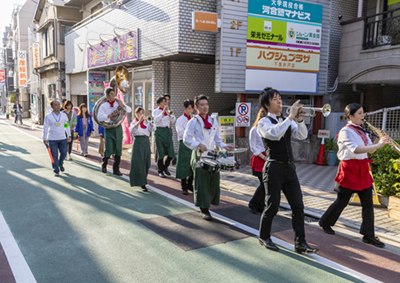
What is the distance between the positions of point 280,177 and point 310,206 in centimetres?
283

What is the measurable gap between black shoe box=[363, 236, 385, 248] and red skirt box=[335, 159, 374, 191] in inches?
28.2

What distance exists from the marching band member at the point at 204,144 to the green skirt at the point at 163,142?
3205mm

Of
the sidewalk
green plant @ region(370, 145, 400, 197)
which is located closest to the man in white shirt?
the sidewalk

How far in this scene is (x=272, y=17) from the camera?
1089 cm

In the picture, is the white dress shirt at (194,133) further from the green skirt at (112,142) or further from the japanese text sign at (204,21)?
the japanese text sign at (204,21)

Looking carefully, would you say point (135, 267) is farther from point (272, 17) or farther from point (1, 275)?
point (272, 17)

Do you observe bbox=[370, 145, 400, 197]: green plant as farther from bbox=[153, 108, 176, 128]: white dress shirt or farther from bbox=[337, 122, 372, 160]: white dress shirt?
bbox=[153, 108, 176, 128]: white dress shirt

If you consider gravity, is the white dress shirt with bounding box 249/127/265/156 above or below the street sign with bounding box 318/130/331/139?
above

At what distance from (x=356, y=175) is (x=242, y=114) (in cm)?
624

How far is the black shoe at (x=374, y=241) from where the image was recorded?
4762mm

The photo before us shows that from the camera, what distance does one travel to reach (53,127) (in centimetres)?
898

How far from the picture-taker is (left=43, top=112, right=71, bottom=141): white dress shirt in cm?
891

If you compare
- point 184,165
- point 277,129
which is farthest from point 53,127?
point 277,129

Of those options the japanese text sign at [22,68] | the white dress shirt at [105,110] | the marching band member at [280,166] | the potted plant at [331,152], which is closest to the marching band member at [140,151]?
the white dress shirt at [105,110]
